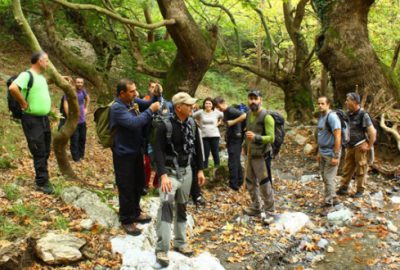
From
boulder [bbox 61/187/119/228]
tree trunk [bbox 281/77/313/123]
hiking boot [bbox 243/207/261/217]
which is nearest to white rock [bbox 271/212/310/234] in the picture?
hiking boot [bbox 243/207/261/217]

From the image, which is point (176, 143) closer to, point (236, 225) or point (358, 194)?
point (236, 225)

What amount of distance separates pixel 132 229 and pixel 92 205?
0.93m

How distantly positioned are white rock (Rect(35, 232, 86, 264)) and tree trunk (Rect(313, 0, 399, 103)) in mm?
8839

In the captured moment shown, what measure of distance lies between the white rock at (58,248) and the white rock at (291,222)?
3349 millimetres

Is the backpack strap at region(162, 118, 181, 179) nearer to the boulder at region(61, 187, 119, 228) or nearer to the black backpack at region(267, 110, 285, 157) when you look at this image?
the boulder at region(61, 187, 119, 228)

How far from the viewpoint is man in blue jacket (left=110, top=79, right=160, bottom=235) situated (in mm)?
4625

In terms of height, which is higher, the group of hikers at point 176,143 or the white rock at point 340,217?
the group of hikers at point 176,143

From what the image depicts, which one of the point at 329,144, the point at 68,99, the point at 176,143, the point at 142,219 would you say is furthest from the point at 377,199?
the point at 68,99

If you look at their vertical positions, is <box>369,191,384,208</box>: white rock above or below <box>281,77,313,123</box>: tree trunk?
below

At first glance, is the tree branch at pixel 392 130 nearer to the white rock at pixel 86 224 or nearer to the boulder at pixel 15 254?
the white rock at pixel 86 224

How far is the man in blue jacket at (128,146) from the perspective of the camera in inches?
182

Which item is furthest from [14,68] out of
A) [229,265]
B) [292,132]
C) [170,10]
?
[229,265]

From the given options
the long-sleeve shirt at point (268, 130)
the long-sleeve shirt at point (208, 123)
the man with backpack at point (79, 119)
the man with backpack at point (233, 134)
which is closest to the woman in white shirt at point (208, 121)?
the long-sleeve shirt at point (208, 123)

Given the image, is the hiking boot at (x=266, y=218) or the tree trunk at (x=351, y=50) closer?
the hiking boot at (x=266, y=218)
